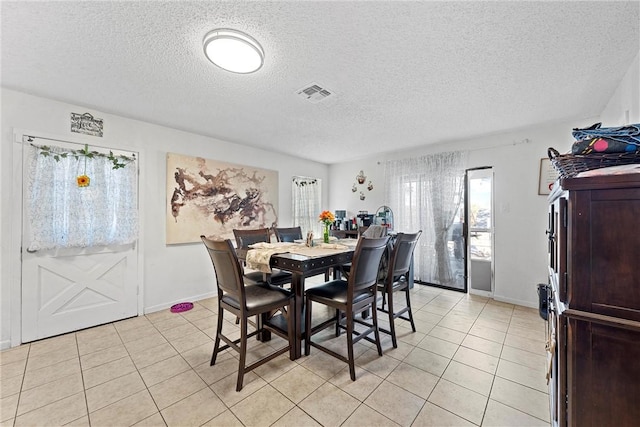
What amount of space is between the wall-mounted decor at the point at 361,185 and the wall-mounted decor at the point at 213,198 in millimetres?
1809

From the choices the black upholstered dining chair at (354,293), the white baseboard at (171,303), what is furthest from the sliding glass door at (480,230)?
the white baseboard at (171,303)

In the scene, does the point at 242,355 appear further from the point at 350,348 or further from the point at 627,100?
the point at 627,100

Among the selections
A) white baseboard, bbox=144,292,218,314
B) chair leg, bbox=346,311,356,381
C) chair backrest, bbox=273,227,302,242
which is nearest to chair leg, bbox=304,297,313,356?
chair leg, bbox=346,311,356,381

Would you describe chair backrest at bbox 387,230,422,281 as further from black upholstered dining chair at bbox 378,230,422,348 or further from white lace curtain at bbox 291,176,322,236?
white lace curtain at bbox 291,176,322,236

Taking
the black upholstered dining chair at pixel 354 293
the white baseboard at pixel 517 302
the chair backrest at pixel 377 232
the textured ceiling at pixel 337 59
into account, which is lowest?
the white baseboard at pixel 517 302

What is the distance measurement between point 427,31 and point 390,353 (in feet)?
8.22

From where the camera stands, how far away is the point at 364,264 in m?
1.99

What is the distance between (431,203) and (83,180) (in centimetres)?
467

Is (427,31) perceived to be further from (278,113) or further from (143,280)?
(143,280)

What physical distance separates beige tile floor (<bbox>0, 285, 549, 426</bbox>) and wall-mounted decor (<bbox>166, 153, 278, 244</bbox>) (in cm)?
142

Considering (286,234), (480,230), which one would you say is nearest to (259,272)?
(286,234)

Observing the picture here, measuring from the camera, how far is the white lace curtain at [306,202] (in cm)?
506

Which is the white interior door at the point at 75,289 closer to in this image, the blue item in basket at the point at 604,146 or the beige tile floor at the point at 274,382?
the beige tile floor at the point at 274,382

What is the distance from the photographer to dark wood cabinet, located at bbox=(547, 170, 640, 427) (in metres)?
0.81
